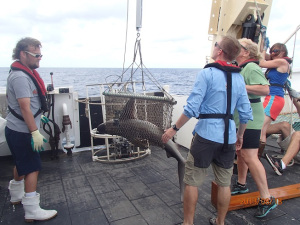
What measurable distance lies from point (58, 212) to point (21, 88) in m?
1.56

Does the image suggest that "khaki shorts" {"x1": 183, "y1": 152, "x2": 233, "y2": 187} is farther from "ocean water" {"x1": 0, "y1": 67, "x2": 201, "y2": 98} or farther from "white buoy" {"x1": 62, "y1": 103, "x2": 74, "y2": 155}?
"white buoy" {"x1": 62, "y1": 103, "x2": 74, "y2": 155}

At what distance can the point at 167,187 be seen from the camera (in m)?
3.61

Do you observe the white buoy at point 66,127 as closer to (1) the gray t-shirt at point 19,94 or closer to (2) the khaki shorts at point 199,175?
(1) the gray t-shirt at point 19,94

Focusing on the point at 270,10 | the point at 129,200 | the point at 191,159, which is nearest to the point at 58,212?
the point at 129,200

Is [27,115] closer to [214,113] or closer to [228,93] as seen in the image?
[214,113]

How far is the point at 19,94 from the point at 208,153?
2.02 meters

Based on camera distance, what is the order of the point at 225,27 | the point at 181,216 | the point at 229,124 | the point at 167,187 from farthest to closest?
1. the point at 225,27
2. the point at 167,187
3. the point at 181,216
4. the point at 229,124

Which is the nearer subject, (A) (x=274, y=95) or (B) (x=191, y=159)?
(B) (x=191, y=159)

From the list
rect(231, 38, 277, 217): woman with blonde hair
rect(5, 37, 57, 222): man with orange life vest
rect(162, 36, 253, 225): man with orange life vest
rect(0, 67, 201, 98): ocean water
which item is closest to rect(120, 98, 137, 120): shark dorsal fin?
rect(0, 67, 201, 98): ocean water

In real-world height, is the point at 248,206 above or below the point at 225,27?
below

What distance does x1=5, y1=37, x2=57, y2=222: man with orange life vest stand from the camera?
258 centimetres

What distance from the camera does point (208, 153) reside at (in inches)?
90.0

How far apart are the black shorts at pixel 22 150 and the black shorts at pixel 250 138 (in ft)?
8.26

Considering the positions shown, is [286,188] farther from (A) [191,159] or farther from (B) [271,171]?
(A) [191,159]
